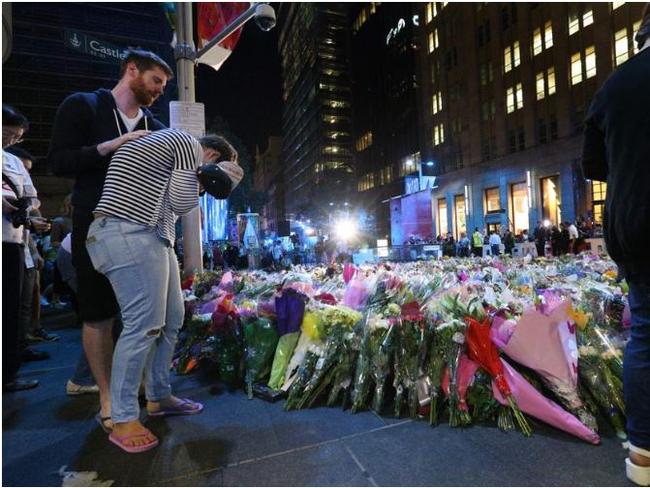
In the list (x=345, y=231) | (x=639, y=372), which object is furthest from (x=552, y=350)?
(x=345, y=231)

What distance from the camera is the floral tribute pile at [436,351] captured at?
89.4 inches

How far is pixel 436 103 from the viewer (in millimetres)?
40000

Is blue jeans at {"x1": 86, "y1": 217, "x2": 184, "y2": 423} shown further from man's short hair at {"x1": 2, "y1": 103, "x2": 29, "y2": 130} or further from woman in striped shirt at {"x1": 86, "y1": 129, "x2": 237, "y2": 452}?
man's short hair at {"x1": 2, "y1": 103, "x2": 29, "y2": 130}

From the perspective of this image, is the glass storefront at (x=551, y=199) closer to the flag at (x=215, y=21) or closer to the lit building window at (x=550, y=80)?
the lit building window at (x=550, y=80)

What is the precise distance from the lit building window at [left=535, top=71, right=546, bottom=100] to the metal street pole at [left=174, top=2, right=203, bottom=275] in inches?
1206

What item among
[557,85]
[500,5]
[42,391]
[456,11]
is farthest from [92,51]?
[456,11]

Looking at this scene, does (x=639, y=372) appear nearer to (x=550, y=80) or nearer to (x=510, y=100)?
(x=550, y=80)

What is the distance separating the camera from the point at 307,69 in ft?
280

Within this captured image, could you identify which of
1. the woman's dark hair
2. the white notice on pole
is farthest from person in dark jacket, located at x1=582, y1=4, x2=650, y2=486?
the white notice on pole

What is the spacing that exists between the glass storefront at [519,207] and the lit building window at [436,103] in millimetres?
12760

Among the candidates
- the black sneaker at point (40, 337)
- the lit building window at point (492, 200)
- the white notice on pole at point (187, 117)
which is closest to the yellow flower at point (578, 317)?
the white notice on pole at point (187, 117)

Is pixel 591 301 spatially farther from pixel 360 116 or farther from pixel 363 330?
pixel 360 116

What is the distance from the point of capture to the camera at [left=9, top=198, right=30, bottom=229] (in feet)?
9.71

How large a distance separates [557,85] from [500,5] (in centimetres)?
977
